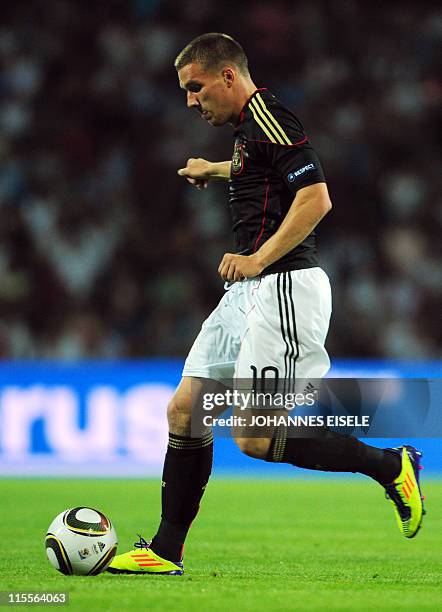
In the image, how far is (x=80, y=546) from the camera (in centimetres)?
451

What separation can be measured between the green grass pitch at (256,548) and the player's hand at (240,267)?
3.92ft

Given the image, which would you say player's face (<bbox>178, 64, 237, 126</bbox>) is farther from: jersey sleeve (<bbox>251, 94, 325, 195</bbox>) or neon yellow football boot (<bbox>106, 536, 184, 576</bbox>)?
neon yellow football boot (<bbox>106, 536, 184, 576</bbox>)

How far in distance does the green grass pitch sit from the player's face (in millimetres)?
1915

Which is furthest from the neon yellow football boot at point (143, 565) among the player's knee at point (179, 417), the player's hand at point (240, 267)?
the player's hand at point (240, 267)

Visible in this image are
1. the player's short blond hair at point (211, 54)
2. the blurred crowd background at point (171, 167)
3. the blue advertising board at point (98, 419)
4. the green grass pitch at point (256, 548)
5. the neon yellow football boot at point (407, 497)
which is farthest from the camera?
the blurred crowd background at point (171, 167)

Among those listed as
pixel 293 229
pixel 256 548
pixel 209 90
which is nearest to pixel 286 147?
pixel 293 229

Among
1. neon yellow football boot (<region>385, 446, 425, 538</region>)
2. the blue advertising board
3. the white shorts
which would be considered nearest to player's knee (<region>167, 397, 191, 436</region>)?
A: the white shorts

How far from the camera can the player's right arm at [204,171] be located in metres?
5.40

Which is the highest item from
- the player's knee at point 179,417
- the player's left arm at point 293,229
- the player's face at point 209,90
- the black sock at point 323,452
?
the player's face at point 209,90

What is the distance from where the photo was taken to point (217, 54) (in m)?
4.90

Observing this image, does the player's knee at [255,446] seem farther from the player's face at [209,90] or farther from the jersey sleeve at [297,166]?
the player's face at [209,90]

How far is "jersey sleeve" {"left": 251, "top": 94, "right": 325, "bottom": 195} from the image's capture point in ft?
15.4

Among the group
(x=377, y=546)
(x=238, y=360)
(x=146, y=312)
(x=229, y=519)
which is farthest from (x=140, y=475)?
(x=238, y=360)

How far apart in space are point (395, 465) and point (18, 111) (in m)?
9.61
